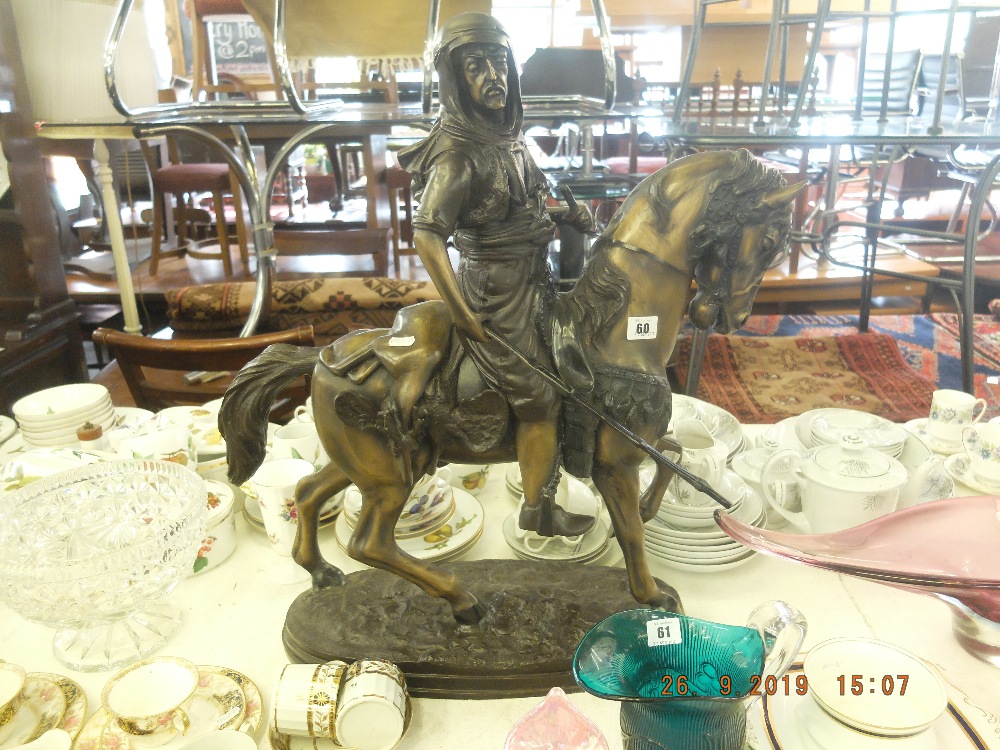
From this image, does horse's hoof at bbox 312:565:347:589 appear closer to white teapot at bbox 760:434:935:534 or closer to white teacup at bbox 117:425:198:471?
white teacup at bbox 117:425:198:471

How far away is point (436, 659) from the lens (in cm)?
95

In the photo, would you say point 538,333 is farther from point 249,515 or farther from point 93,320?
point 93,320

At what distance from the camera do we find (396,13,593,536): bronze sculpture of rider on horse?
77 cm

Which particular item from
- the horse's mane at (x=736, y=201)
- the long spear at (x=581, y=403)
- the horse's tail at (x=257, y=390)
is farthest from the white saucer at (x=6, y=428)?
the horse's mane at (x=736, y=201)

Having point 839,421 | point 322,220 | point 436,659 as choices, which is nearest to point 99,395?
point 436,659

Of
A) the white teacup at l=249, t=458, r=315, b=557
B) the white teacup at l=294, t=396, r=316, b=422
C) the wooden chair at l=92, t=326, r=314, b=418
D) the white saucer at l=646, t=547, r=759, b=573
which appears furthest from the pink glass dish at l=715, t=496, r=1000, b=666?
the wooden chair at l=92, t=326, r=314, b=418

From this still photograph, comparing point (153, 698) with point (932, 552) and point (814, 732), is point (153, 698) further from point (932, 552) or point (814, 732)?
point (932, 552)

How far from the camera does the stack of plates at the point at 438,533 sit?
45.3 inches

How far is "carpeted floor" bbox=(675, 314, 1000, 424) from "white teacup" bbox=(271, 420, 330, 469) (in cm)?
153

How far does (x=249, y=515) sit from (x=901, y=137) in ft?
4.61

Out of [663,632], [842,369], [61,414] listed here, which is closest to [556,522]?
[663,632]

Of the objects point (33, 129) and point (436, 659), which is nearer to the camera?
point (436, 659)

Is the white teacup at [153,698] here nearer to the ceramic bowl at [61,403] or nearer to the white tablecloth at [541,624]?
the white tablecloth at [541,624]
